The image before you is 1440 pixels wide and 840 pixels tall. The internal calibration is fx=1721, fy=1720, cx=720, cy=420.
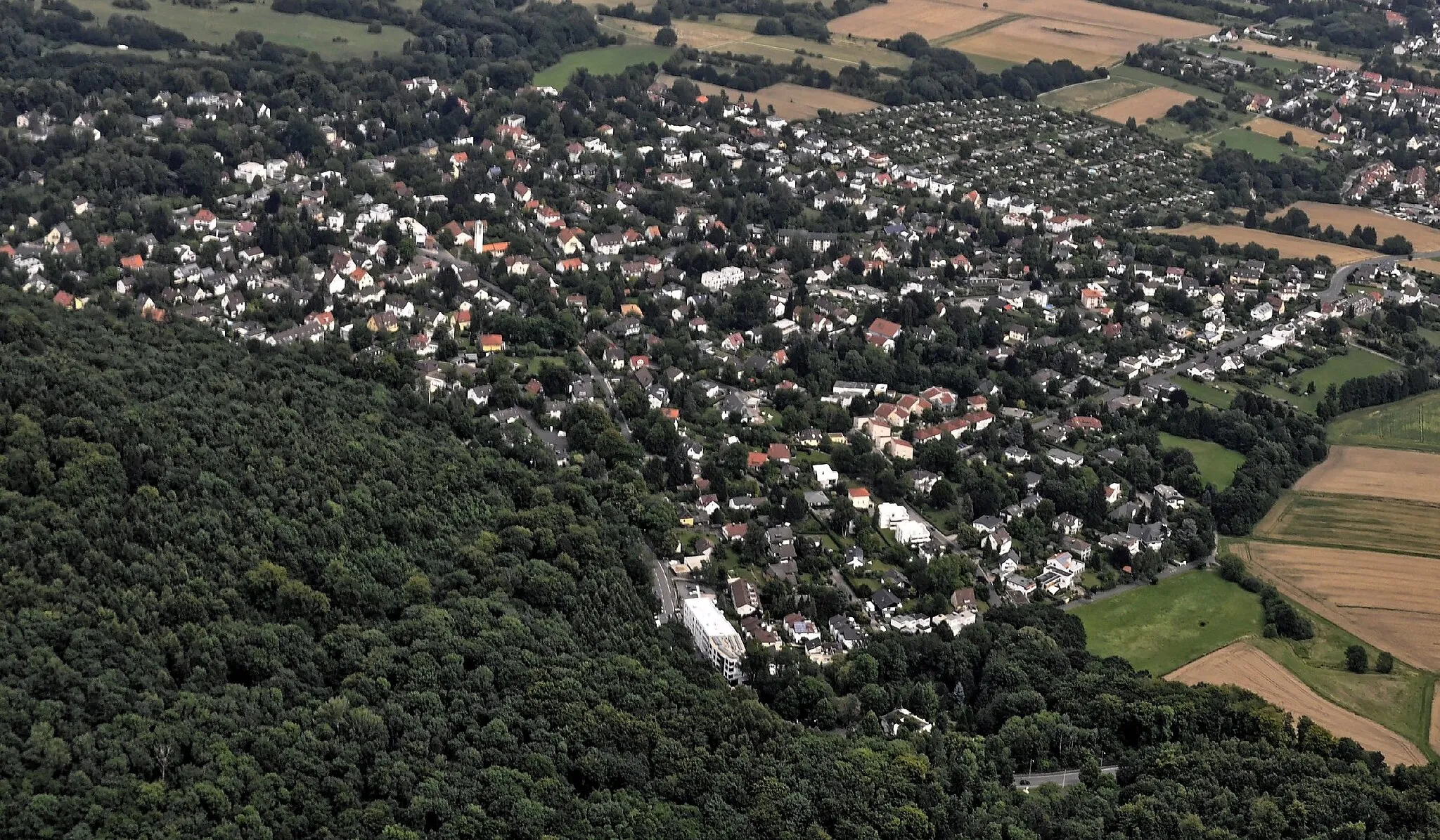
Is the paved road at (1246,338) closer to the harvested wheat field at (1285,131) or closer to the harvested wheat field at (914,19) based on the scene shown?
the harvested wheat field at (1285,131)

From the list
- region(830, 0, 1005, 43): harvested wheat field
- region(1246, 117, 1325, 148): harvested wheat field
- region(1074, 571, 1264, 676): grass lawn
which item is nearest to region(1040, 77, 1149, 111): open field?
region(1246, 117, 1325, 148): harvested wheat field

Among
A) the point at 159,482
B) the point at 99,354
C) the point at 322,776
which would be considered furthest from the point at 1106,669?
the point at 99,354

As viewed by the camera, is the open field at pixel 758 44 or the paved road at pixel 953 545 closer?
the paved road at pixel 953 545

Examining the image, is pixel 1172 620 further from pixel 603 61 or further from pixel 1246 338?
pixel 603 61

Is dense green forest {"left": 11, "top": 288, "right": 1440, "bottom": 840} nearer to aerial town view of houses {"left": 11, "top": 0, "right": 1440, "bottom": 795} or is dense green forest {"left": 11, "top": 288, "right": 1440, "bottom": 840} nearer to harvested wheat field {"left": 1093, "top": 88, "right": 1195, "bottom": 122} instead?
aerial town view of houses {"left": 11, "top": 0, "right": 1440, "bottom": 795}

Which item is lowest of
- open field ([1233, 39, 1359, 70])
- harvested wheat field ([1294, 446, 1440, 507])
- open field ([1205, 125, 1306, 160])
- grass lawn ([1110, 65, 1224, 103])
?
harvested wheat field ([1294, 446, 1440, 507])

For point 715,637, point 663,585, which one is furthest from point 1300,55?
point 715,637

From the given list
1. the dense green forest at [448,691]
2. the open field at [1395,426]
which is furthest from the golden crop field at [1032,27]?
the dense green forest at [448,691]
